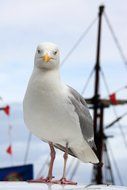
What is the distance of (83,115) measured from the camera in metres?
7.05

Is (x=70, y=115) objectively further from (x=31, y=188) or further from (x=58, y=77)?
(x=31, y=188)

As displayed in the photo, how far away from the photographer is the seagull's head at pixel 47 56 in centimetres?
637

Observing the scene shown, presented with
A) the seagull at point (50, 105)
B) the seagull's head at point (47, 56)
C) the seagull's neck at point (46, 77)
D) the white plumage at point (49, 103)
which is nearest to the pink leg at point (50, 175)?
the seagull at point (50, 105)

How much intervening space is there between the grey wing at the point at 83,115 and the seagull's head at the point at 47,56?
1.62 ft

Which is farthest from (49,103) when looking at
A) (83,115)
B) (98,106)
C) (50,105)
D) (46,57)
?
(98,106)

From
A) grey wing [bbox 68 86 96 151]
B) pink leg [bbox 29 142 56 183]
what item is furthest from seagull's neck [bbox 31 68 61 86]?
pink leg [bbox 29 142 56 183]

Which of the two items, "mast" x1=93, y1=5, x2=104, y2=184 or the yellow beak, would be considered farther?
"mast" x1=93, y1=5, x2=104, y2=184

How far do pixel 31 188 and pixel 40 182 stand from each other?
30.1 inches

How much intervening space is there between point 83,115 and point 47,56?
104 cm

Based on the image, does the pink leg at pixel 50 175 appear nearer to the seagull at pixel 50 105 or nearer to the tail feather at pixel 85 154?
the seagull at pixel 50 105

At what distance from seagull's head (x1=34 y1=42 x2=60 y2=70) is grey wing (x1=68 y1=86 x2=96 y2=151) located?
0.49 m

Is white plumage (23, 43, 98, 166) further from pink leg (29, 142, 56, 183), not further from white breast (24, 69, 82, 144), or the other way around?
pink leg (29, 142, 56, 183)

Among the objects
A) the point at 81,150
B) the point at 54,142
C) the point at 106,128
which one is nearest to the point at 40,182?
the point at 54,142

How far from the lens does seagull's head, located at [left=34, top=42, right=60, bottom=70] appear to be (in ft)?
20.9
